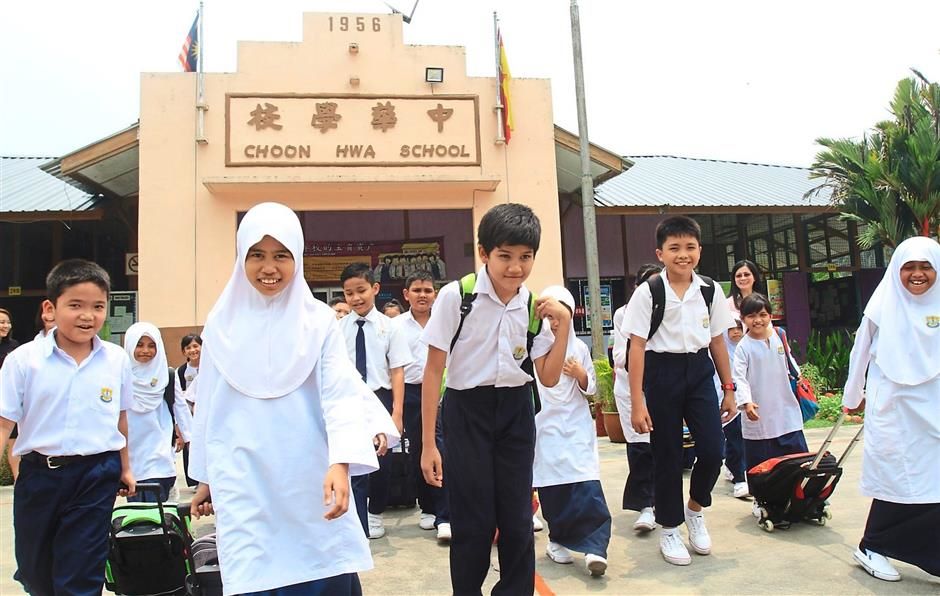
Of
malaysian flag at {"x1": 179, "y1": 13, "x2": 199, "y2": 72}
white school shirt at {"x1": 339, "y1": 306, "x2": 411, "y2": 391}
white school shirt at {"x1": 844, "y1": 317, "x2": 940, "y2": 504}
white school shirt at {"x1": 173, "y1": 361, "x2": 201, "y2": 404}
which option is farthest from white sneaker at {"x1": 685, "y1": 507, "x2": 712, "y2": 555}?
malaysian flag at {"x1": 179, "y1": 13, "x2": 199, "y2": 72}

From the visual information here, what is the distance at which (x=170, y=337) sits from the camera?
1020 cm

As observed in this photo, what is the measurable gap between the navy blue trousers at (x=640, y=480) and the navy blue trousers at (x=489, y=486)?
2095mm

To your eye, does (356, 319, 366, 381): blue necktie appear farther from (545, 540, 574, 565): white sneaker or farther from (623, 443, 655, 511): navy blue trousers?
(623, 443, 655, 511): navy blue trousers

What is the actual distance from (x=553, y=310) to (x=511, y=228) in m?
0.40

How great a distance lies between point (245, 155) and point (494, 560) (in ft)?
27.0

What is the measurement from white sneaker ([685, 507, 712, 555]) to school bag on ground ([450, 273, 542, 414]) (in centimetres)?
161

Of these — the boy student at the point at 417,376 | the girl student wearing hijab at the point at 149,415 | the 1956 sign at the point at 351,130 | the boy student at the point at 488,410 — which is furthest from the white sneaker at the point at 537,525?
the 1956 sign at the point at 351,130

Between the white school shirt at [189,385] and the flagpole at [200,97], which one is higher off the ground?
the flagpole at [200,97]

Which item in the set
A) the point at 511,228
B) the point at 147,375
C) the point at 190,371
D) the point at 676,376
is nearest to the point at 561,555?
the point at 676,376

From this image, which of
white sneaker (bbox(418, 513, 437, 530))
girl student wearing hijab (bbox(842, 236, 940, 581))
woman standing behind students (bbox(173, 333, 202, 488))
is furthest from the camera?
woman standing behind students (bbox(173, 333, 202, 488))

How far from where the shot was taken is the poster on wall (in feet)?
41.7

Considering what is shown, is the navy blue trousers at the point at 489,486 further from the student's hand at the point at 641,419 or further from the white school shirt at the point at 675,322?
the white school shirt at the point at 675,322

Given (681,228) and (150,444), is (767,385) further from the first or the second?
(150,444)

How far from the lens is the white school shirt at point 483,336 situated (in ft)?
9.43
